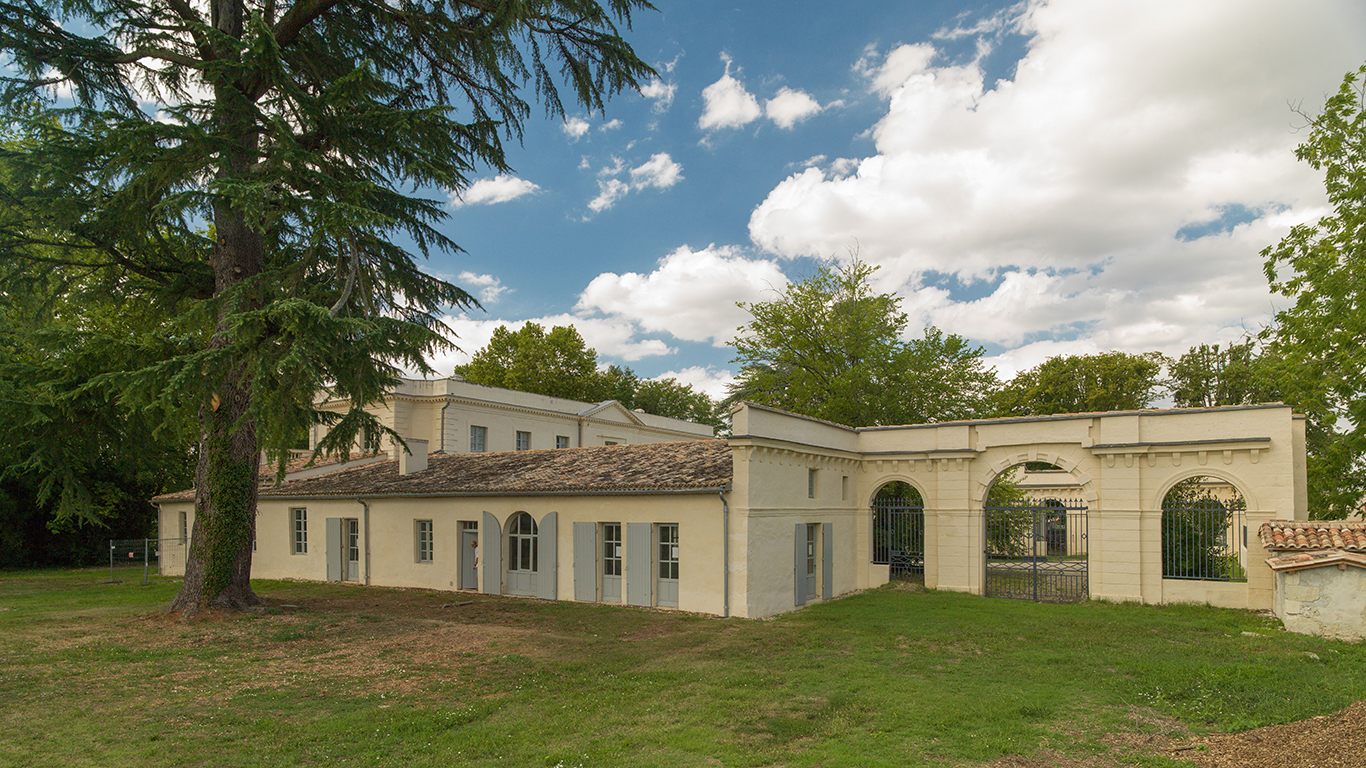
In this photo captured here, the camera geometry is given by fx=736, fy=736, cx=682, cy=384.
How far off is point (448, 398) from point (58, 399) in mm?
15915

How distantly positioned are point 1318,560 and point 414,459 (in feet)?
71.7

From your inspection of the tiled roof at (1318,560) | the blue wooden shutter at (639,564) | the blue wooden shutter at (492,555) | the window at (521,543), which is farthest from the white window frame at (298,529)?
the tiled roof at (1318,560)

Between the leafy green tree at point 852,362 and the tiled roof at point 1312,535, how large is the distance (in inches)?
552

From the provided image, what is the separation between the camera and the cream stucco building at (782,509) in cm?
1582

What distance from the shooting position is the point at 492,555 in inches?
757

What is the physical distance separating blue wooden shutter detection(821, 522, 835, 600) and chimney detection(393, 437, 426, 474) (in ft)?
41.3

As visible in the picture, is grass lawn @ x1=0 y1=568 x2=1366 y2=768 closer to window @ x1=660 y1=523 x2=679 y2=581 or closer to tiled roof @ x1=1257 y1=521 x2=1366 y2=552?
window @ x1=660 y1=523 x2=679 y2=581

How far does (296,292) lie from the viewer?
14.0 metres

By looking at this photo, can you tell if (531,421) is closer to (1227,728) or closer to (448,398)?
(448,398)

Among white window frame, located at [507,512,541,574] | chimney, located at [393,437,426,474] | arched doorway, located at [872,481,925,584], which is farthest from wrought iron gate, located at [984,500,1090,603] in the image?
chimney, located at [393,437,426,474]

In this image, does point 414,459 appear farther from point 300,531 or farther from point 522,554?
point 522,554

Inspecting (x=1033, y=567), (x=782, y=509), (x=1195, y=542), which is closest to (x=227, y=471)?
(x=782, y=509)

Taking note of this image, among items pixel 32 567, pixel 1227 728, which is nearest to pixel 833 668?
pixel 1227 728

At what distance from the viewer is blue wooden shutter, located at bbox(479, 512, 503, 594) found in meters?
19.1
